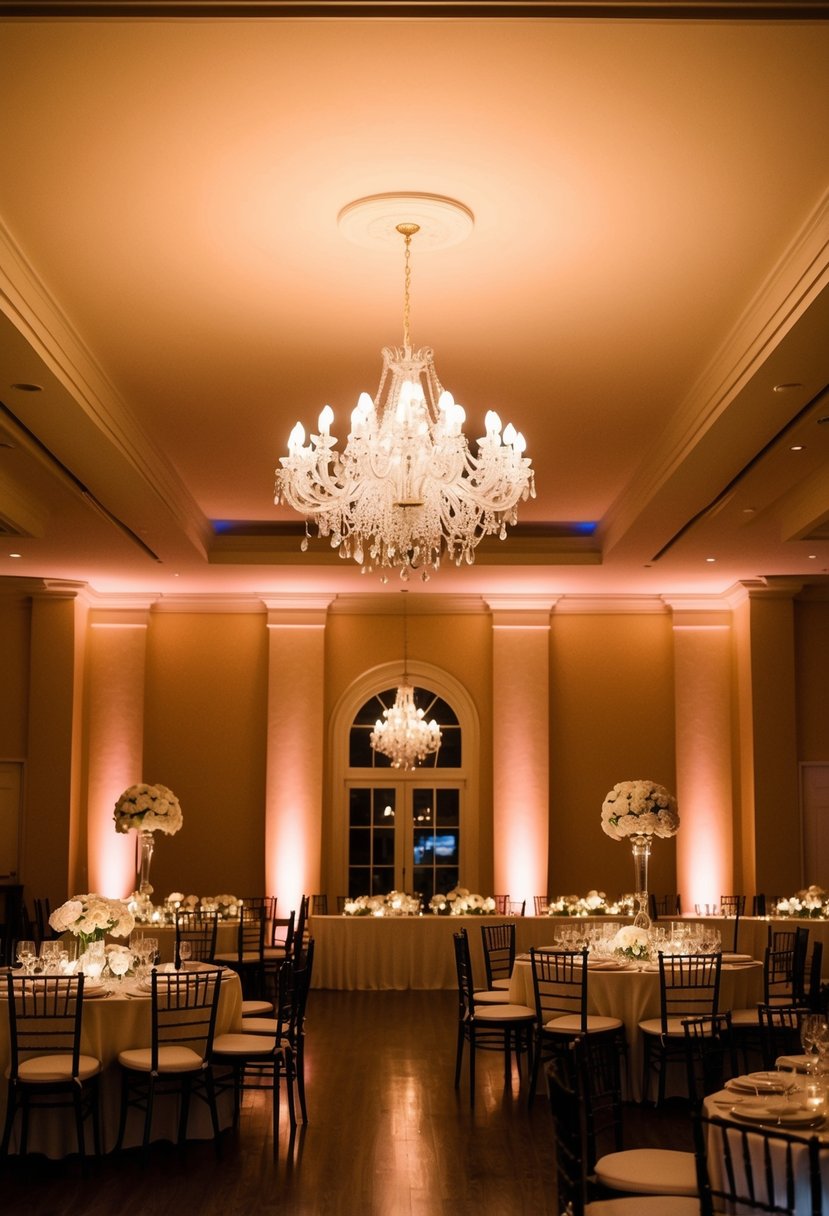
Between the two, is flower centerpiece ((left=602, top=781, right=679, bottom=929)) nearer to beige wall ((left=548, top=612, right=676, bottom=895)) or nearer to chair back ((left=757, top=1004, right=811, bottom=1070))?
chair back ((left=757, top=1004, right=811, bottom=1070))

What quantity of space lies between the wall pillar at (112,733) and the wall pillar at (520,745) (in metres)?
4.52

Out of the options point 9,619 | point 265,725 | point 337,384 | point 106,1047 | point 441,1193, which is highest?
point 337,384

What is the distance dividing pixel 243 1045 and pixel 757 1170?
3900 millimetres

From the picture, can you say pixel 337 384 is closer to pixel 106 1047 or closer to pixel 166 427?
pixel 166 427

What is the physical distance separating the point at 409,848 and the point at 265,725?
2446mm

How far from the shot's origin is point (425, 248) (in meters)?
6.85

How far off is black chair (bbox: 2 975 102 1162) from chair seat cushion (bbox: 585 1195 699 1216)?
135 inches

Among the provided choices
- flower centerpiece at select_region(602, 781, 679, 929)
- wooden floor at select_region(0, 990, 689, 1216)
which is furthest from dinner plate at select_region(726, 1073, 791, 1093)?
flower centerpiece at select_region(602, 781, 679, 929)

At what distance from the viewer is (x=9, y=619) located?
15500 millimetres

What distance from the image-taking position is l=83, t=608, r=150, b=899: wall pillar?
15.6 m

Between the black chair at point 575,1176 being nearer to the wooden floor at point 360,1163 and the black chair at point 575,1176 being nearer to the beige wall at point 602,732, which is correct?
the wooden floor at point 360,1163

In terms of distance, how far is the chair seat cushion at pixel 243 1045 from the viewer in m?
7.66

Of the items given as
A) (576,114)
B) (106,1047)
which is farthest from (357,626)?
(576,114)

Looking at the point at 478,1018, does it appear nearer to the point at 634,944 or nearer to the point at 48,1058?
the point at 634,944
